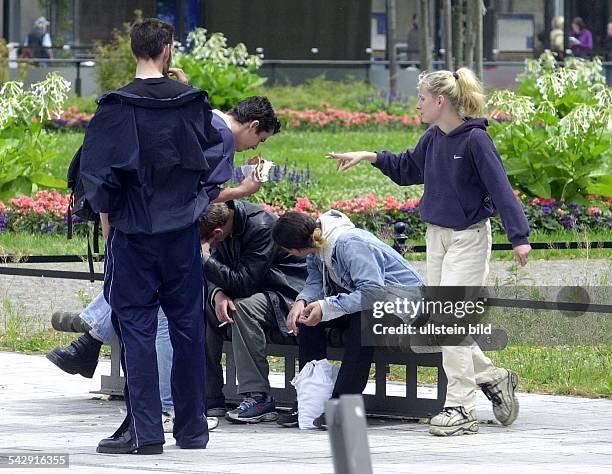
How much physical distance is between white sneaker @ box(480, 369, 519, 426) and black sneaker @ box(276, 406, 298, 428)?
0.91 metres

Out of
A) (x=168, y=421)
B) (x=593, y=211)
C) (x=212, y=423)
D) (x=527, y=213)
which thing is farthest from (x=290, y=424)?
(x=593, y=211)

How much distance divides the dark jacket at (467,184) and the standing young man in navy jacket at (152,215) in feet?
3.82

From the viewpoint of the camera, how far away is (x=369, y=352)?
295 inches

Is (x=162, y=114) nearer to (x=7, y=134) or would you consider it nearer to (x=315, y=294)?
(x=315, y=294)

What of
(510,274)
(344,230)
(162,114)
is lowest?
(510,274)

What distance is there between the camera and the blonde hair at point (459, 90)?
24.5 feet

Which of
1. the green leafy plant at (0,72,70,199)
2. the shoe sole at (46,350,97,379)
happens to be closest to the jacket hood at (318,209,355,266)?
the shoe sole at (46,350,97,379)

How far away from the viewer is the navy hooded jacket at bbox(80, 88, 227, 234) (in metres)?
6.49

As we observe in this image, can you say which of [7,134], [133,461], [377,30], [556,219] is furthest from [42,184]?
[377,30]

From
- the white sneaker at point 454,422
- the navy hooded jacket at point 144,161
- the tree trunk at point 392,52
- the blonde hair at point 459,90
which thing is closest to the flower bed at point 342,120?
the tree trunk at point 392,52

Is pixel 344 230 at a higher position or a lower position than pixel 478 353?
higher

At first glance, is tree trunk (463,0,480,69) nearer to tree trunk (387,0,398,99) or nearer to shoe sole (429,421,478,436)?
tree trunk (387,0,398,99)

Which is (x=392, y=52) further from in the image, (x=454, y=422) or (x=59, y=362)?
(x=454, y=422)

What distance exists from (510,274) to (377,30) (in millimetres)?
23318
